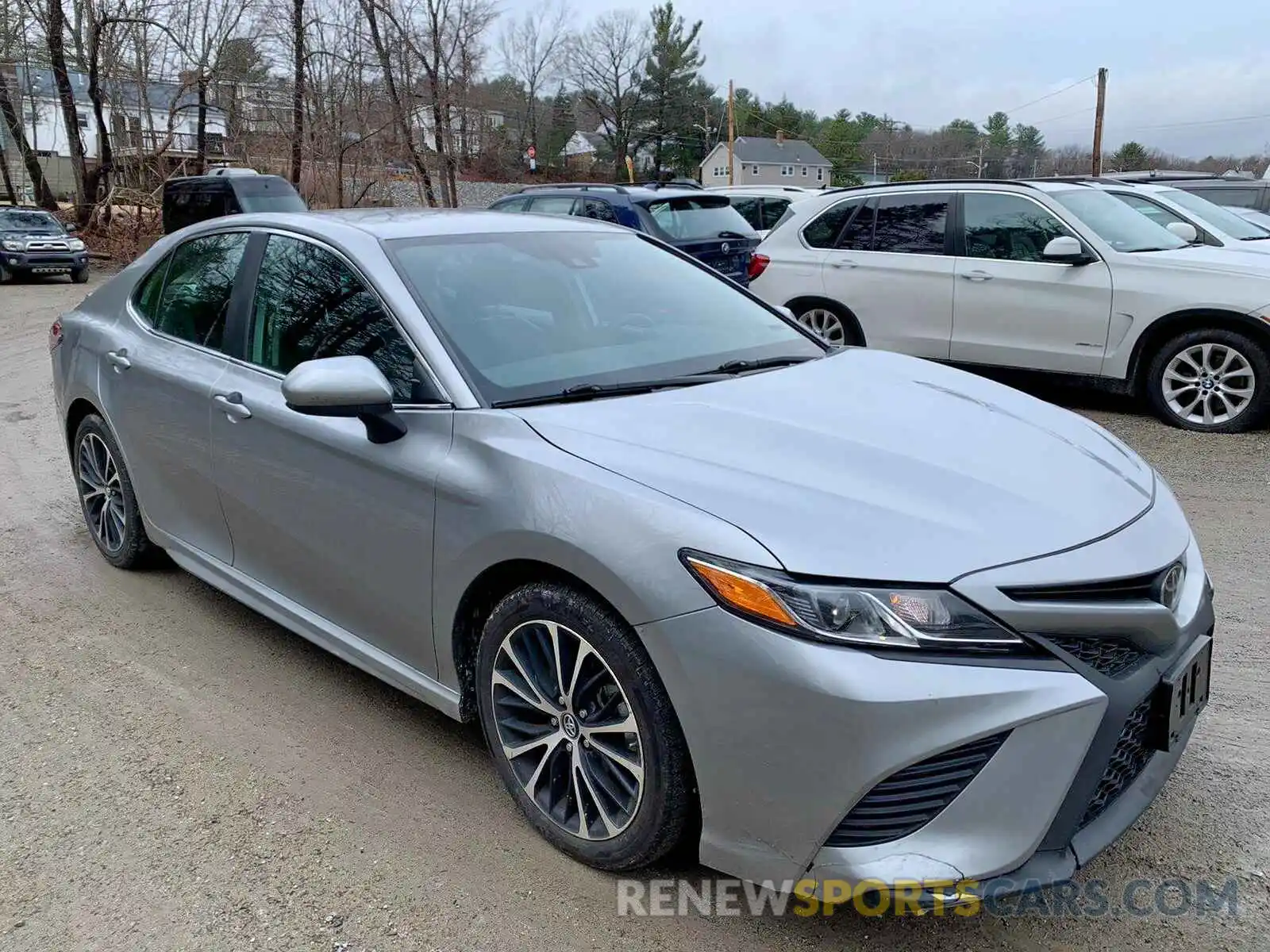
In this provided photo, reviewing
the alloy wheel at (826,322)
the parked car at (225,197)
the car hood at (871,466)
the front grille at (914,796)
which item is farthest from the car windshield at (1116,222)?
the parked car at (225,197)

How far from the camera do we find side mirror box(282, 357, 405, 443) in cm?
278

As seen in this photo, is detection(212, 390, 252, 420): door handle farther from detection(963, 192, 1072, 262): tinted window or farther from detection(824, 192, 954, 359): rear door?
detection(963, 192, 1072, 262): tinted window

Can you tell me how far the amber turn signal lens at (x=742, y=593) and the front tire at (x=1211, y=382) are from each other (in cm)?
607

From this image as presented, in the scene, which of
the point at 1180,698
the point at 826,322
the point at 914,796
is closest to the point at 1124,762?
the point at 1180,698

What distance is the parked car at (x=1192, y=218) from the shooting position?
8.25 m

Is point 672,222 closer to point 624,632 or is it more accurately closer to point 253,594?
point 253,594

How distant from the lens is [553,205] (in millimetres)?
12422

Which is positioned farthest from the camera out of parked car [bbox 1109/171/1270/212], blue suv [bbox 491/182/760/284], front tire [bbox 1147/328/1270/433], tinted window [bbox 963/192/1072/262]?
parked car [bbox 1109/171/1270/212]

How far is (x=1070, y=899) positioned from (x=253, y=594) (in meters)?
2.73

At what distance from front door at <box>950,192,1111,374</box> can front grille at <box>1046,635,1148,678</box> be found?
5716 millimetres

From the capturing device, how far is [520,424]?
270 cm

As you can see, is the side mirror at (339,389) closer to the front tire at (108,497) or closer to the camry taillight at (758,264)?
the front tire at (108,497)

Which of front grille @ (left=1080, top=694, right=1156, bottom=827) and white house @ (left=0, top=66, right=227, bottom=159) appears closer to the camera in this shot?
front grille @ (left=1080, top=694, right=1156, bottom=827)

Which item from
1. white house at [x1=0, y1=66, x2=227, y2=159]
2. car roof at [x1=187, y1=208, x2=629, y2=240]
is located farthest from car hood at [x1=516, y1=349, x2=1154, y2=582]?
white house at [x1=0, y1=66, x2=227, y2=159]
